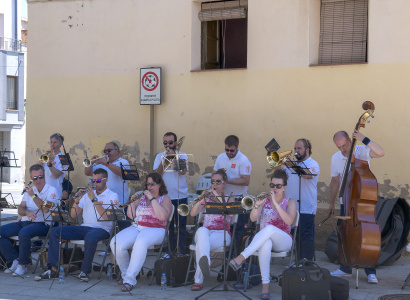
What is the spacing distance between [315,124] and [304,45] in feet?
3.92

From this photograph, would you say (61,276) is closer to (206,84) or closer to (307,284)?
(307,284)

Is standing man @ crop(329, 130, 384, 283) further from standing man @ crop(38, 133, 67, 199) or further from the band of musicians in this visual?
standing man @ crop(38, 133, 67, 199)

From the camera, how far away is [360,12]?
390 inches

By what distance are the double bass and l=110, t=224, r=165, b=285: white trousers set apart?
229cm

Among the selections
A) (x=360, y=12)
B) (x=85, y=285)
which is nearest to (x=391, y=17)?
(x=360, y=12)

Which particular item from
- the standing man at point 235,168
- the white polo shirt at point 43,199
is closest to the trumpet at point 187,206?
the standing man at point 235,168

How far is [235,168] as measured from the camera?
889 cm

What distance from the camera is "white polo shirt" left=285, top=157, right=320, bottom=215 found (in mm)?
8383

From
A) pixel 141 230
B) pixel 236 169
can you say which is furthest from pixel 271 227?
pixel 141 230

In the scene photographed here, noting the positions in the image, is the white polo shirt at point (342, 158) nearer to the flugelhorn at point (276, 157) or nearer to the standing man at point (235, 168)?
the flugelhorn at point (276, 157)

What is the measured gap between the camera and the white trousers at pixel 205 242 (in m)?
7.65

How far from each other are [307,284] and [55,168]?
16.0 ft

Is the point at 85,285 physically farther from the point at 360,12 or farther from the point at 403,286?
the point at 360,12

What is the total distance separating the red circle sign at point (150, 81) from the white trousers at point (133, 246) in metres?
3.36
